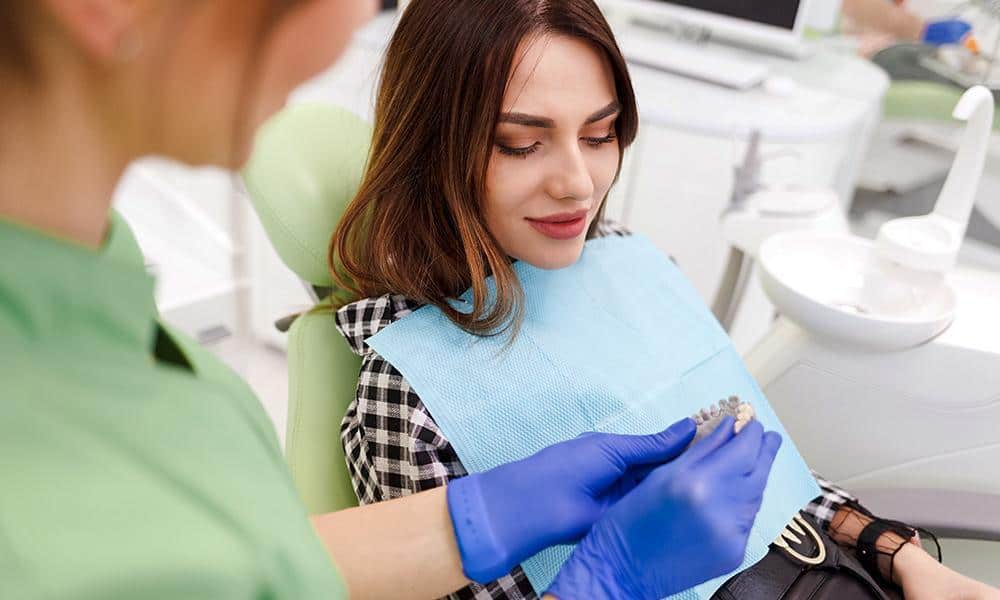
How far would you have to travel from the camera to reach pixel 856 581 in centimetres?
113

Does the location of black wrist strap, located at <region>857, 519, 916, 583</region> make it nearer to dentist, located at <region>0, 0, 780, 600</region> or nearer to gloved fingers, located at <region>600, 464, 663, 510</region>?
gloved fingers, located at <region>600, 464, 663, 510</region>

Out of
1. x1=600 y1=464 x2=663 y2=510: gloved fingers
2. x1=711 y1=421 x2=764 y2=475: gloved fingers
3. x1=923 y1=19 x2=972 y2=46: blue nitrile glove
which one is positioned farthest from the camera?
x1=923 y1=19 x2=972 y2=46: blue nitrile glove

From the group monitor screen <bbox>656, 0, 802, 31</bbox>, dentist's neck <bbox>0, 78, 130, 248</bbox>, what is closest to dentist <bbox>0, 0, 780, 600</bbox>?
dentist's neck <bbox>0, 78, 130, 248</bbox>

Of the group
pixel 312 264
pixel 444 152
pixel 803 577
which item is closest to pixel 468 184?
pixel 444 152

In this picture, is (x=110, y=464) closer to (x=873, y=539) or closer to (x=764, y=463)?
(x=764, y=463)

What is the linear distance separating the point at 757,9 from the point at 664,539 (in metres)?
2.12

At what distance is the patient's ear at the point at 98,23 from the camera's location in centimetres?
32

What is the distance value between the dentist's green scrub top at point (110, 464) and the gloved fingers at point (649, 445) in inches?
21.5

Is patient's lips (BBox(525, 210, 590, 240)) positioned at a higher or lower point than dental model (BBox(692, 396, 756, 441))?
higher

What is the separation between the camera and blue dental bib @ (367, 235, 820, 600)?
3.48 feet

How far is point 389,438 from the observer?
3.43 ft

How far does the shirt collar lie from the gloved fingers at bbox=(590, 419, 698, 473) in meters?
0.61

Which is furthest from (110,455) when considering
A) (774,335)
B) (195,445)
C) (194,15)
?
(774,335)

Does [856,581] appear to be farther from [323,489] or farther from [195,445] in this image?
[195,445]
